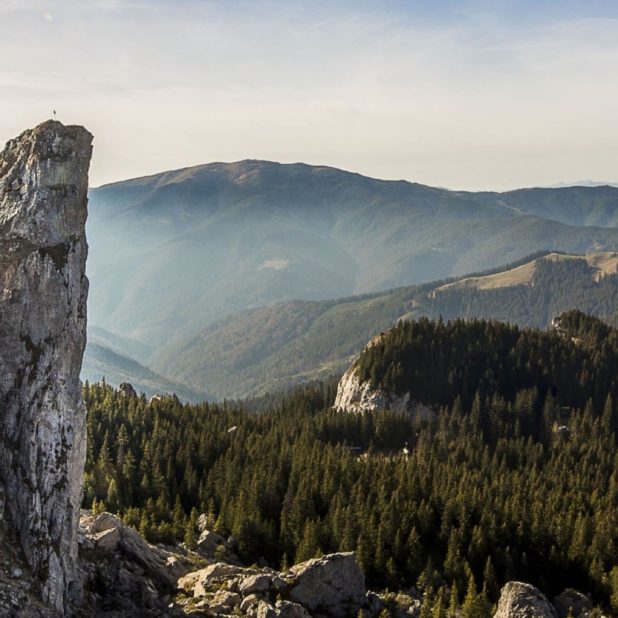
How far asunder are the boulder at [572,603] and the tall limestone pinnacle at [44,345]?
66.5 metres

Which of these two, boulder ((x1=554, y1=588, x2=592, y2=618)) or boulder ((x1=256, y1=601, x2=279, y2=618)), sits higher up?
boulder ((x1=256, y1=601, x2=279, y2=618))

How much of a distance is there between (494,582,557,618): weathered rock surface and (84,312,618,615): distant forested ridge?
27.8 feet

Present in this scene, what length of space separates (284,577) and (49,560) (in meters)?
29.4

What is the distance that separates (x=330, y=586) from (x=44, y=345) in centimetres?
4197

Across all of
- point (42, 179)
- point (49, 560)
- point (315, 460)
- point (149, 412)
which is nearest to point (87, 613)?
point (49, 560)

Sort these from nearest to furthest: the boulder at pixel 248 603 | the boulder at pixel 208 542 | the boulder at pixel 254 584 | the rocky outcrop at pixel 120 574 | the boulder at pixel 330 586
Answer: the rocky outcrop at pixel 120 574 < the boulder at pixel 248 603 < the boulder at pixel 254 584 < the boulder at pixel 330 586 < the boulder at pixel 208 542

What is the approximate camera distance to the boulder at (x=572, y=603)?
82312 mm

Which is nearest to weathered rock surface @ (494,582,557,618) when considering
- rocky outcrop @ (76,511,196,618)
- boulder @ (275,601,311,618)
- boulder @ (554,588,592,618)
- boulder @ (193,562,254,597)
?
boulder @ (554,588,592,618)

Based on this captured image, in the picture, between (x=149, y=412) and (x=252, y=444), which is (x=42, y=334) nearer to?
(x=252, y=444)

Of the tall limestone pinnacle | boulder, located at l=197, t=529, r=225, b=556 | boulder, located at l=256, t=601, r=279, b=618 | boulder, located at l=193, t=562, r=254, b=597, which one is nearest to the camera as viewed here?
the tall limestone pinnacle

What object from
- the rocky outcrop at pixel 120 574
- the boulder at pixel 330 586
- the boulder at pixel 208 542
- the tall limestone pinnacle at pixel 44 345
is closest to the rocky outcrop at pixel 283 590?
the boulder at pixel 330 586

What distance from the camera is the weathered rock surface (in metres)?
65.6

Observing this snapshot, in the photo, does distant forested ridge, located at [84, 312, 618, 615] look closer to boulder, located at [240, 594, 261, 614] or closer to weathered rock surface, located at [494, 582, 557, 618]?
weathered rock surface, located at [494, 582, 557, 618]

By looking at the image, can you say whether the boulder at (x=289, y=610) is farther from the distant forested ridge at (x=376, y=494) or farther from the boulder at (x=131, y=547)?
the distant forested ridge at (x=376, y=494)
